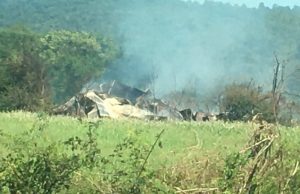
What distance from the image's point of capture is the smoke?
6184 cm

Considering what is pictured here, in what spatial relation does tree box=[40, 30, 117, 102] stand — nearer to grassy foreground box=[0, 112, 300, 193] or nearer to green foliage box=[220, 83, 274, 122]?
green foliage box=[220, 83, 274, 122]

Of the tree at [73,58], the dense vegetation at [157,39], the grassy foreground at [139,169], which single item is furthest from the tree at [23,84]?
the grassy foreground at [139,169]

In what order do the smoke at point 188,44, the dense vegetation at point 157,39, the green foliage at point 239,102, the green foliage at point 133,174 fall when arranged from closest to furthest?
the green foliage at point 133,174, the green foliage at point 239,102, the dense vegetation at point 157,39, the smoke at point 188,44

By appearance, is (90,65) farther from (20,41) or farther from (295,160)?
(295,160)

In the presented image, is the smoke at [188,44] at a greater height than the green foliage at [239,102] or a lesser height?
lesser

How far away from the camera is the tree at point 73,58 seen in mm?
55719

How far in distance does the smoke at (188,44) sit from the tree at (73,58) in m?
2.51

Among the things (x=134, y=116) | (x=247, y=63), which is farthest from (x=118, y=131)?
(x=247, y=63)

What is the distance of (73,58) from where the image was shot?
6128 cm

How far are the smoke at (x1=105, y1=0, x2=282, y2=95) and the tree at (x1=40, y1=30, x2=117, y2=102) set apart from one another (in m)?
2.51

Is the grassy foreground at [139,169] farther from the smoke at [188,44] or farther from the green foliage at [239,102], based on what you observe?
the smoke at [188,44]

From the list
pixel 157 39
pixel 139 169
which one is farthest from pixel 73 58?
pixel 139 169

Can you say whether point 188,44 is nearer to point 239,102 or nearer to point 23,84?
point 23,84

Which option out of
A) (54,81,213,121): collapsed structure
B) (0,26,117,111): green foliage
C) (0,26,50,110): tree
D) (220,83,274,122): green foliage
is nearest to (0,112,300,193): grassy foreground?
(54,81,213,121): collapsed structure
